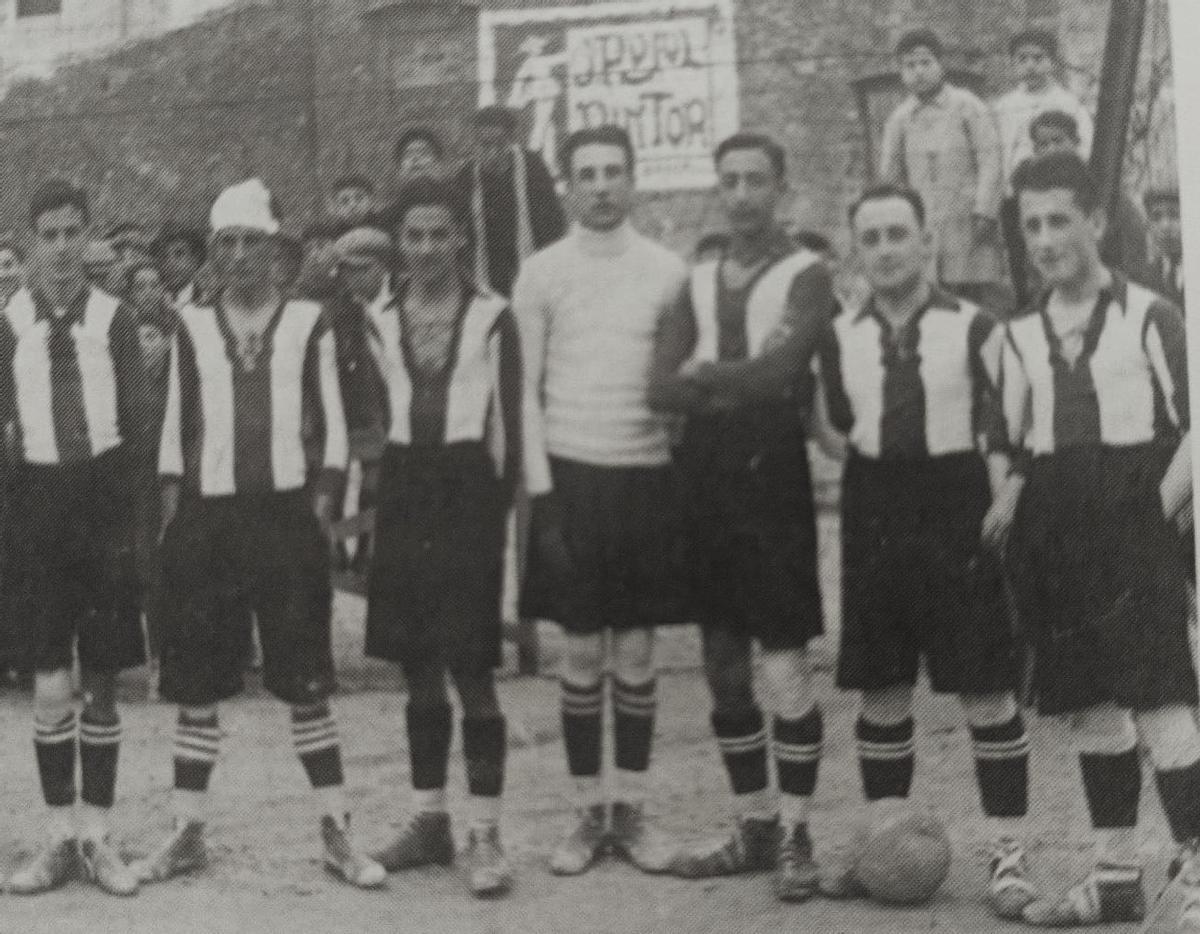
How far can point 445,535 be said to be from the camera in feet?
13.1

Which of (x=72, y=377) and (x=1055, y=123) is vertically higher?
(x=1055, y=123)

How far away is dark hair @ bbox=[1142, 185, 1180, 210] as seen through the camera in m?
4.00

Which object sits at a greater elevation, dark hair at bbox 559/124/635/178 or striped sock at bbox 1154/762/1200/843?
dark hair at bbox 559/124/635/178

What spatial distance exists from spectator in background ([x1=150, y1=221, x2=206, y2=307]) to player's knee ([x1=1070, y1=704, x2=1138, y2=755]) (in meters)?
2.35

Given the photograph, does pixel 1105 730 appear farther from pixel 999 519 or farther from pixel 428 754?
pixel 428 754

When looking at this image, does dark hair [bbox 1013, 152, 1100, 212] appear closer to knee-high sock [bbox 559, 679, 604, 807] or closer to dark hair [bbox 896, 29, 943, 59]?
dark hair [bbox 896, 29, 943, 59]

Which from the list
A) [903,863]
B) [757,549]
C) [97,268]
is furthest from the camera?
[97,268]

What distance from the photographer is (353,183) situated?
412 centimetres

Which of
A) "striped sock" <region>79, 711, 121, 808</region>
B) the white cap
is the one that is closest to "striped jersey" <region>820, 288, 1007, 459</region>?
the white cap

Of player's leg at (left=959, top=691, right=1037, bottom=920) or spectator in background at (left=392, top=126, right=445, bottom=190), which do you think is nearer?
player's leg at (left=959, top=691, right=1037, bottom=920)

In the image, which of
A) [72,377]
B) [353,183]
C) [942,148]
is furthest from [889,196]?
[72,377]

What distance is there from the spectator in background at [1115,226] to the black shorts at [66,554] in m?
2.26

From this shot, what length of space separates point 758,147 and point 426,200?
2.63ft

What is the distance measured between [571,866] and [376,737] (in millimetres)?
552
